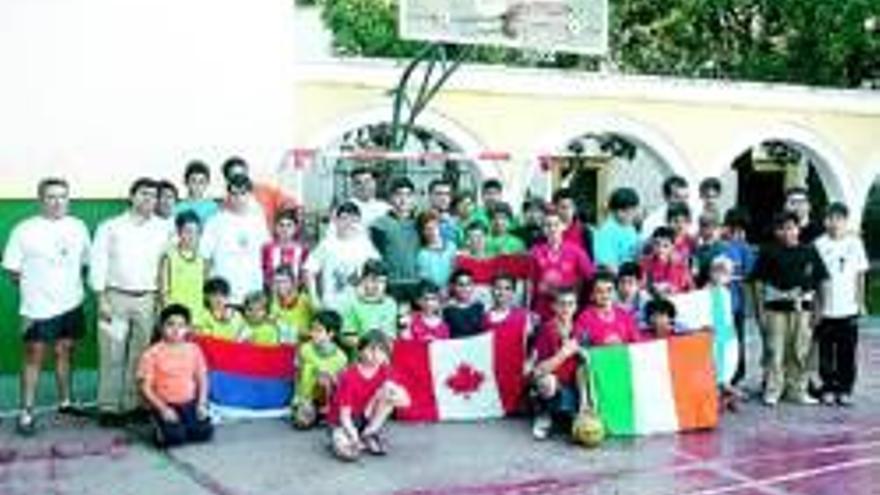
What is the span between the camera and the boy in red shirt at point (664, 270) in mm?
12273

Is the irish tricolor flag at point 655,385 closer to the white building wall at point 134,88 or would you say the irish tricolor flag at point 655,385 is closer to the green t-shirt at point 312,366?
the green t-shirt at point 312,366

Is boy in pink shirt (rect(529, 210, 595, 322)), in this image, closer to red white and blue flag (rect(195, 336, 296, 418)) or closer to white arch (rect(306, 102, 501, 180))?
red white and blue flag (rect(195, 336, 296, 418))

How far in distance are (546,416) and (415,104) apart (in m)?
7.26

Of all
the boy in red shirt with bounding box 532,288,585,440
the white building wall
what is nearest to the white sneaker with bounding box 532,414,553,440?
the boy in red shirt with bounding box 532,288,585,440

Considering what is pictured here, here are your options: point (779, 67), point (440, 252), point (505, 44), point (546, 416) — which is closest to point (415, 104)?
point (505, 44)

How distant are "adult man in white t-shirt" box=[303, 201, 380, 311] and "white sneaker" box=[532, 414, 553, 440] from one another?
1726 millimetres

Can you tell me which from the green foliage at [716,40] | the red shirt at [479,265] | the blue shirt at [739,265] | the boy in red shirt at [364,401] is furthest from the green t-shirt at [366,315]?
the green foliage at [716,40]

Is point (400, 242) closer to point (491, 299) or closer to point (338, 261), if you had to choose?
point (338, 261)

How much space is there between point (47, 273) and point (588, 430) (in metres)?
4.07

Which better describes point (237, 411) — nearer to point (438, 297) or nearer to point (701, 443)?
point (438, 297)

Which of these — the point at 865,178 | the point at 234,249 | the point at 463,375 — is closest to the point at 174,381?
the point at 234,249

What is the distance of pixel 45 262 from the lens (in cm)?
1121

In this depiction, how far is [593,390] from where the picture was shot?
11375 mm

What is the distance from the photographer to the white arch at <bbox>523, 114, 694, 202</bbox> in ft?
66.7
